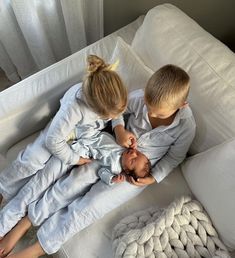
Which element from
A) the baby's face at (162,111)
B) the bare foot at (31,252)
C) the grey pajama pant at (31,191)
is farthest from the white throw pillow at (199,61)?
the bare foot at (31,252)

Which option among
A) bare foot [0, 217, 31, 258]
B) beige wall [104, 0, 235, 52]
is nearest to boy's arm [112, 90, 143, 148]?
bare foot [0, 217, 31, 258]

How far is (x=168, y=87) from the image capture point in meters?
1.02

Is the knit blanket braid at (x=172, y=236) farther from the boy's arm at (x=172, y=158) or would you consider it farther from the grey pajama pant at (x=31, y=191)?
the grey pajama pant at (x=31, y=191)

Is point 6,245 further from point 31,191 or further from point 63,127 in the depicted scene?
point 63,127

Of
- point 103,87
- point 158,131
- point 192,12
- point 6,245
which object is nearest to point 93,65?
point 103,87

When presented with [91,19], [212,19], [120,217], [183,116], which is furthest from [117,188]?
[212,19]

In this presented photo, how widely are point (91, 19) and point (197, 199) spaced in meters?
0.88

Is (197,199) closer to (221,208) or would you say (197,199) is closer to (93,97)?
(221,208)

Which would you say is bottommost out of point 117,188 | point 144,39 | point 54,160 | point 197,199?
point 197,199

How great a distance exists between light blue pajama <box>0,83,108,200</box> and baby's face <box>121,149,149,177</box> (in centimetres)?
13

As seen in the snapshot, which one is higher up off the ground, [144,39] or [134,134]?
[144,39]

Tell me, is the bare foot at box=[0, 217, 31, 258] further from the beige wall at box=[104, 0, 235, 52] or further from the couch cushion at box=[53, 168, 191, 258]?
the beige wall at box=[104, 0, 235, 52]

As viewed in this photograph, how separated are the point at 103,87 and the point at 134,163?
0.32 m

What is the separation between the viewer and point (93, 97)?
1.01 m
